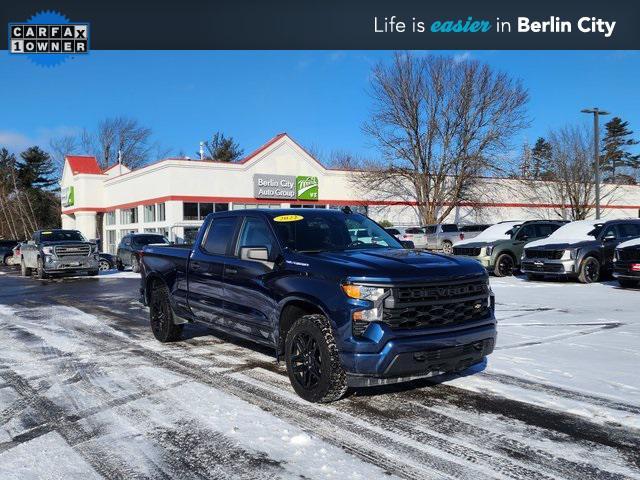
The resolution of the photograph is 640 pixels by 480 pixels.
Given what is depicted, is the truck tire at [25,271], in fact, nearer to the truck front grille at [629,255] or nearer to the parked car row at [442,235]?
the parked car row at [442,235]

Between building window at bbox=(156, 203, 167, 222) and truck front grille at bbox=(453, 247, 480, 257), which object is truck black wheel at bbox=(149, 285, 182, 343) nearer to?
truck front grille at bbox=(453, 247, 480, 257)

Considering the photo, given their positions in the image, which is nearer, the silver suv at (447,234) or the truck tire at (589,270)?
the truck tire at (589,270)

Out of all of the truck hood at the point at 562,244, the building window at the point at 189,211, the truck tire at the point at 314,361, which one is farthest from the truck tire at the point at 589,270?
the building window at the point at 189,211

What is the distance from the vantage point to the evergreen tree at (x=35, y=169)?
7262cm

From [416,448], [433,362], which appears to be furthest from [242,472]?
[433,362]

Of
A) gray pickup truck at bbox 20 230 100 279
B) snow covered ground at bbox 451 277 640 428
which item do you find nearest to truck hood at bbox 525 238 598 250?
snow covered ground at bbox 451 277 640 428

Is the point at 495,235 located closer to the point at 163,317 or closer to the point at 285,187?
the point at 163,317

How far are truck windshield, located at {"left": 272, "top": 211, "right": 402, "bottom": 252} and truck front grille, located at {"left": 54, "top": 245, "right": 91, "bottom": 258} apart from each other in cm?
1605

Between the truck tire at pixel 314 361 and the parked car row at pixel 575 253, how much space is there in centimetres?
1083

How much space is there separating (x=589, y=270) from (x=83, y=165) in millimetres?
42656

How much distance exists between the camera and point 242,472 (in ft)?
11.6

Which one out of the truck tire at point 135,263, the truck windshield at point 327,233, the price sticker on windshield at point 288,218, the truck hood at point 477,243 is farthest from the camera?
the truck tire at point 135,263

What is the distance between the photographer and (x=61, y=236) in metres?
20.9

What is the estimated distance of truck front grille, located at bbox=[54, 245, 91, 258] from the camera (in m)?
19.5
